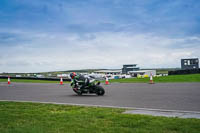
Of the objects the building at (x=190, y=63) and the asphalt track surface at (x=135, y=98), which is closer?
the asphalt track surface at (x=135, y=98)

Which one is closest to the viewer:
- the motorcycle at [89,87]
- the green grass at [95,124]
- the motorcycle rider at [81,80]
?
the green grass at [95,124]

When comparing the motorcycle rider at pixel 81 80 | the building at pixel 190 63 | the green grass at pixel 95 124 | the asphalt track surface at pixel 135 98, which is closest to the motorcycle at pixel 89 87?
the motorcycle rider at pixel 81 80

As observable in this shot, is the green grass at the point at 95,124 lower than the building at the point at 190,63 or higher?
lower

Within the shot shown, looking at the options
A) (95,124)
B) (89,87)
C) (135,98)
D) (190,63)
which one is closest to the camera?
(95,124)

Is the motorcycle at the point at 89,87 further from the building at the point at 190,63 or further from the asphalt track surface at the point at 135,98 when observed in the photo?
the building at the point at 190,63

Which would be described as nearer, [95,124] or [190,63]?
[95,124]

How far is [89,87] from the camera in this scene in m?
16.2

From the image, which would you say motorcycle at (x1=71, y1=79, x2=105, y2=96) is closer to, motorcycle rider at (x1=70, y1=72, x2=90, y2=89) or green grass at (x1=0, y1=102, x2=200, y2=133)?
motorcycle rider at (x1=70, y1=72, x2=90, y2=89)

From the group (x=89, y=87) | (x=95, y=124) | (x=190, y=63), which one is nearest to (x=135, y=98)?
(x=89, y=87)

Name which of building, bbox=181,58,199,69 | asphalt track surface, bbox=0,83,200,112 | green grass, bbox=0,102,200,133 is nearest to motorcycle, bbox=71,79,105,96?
asphalt track surface, bbox=0,83,200,112

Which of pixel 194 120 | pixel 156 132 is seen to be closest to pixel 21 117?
pixel 156 132

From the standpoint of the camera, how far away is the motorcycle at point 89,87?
15.9m

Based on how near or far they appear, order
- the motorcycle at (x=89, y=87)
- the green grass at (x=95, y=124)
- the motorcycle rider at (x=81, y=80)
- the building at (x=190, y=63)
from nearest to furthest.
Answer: the green grass at (x=95, y=124)
the motorcycle at (x=89, y=87)
the motorcycle rider at (x=81, y=80)
the building at (x=190, y=63)

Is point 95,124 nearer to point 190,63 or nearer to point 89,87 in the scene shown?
point 89,87
